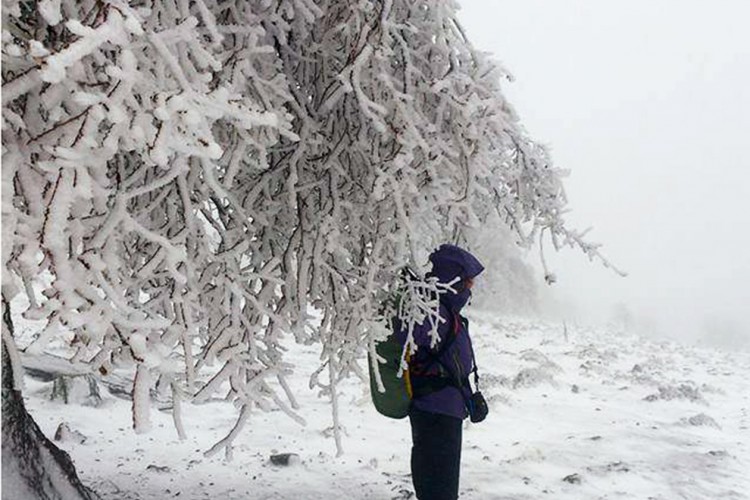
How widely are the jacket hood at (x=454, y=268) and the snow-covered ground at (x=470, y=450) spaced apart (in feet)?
6.67

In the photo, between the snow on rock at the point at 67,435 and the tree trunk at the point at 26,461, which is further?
the snow on rock at the point at 67,435

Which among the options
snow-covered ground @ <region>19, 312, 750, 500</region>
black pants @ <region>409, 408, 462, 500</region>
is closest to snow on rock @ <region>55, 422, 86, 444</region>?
snow-covered ground @ <region>19, 312, 750, 500</region>

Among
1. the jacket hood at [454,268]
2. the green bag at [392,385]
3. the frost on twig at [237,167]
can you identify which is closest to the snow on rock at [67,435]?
the frost on twig at [237,167]

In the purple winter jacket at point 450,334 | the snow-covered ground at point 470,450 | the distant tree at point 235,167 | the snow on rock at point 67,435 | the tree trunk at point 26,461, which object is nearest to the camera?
the distant tree at point 235,167

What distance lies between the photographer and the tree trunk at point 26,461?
3.03 metres

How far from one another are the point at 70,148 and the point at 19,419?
1.95 meters

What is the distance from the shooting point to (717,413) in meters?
9.75

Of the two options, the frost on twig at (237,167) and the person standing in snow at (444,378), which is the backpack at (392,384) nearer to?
the person standing in snow at (444,378)

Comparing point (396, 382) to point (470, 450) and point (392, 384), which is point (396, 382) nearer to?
point (392, 384)

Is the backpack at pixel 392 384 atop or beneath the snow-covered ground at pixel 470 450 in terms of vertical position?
atop

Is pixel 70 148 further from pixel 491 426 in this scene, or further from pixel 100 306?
pixel 491 426

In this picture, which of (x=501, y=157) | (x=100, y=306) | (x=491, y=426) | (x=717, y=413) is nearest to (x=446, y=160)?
(x=501, y=157)

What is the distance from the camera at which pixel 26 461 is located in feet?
10.5

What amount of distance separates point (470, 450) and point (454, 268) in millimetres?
3272
